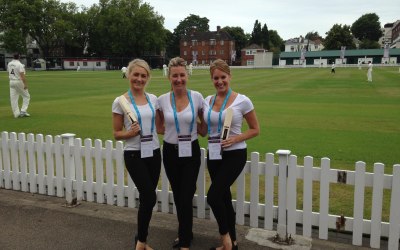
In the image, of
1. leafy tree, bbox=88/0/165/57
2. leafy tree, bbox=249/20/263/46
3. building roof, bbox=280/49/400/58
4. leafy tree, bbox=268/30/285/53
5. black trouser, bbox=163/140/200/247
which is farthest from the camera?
leafy tree, bbox=268/30/285/53

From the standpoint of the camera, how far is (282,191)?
14.3ft

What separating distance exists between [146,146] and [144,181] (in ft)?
1.12

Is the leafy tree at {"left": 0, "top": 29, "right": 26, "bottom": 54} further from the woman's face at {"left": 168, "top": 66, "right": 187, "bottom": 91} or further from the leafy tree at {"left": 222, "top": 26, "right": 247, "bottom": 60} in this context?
the woman's face at {"left": 168, "top": 66, "right": 187, "bottom": 91}

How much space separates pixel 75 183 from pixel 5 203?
1.01m

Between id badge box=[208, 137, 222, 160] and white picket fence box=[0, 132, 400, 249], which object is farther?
white picket fence box=[0, 132, 400, 249]

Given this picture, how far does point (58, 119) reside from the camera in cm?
1283

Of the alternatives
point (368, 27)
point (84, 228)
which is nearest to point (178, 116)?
point (84, 228)

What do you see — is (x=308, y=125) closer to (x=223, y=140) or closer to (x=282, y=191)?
(x=282, y=191)

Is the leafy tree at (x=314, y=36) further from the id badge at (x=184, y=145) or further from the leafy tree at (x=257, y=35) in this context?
the id badge at (x=184, y=145)

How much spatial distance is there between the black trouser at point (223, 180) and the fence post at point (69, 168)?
2364 millimetres

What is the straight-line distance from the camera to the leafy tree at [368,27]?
130375 mm

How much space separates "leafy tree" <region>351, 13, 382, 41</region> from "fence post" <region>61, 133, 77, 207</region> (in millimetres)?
141434

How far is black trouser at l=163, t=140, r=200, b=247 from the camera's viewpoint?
387 cm

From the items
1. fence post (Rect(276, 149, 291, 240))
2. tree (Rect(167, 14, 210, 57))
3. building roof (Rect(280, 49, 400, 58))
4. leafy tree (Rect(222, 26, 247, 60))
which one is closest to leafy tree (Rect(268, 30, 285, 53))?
leafy tree (Rect(222, 26, 247, 60))
